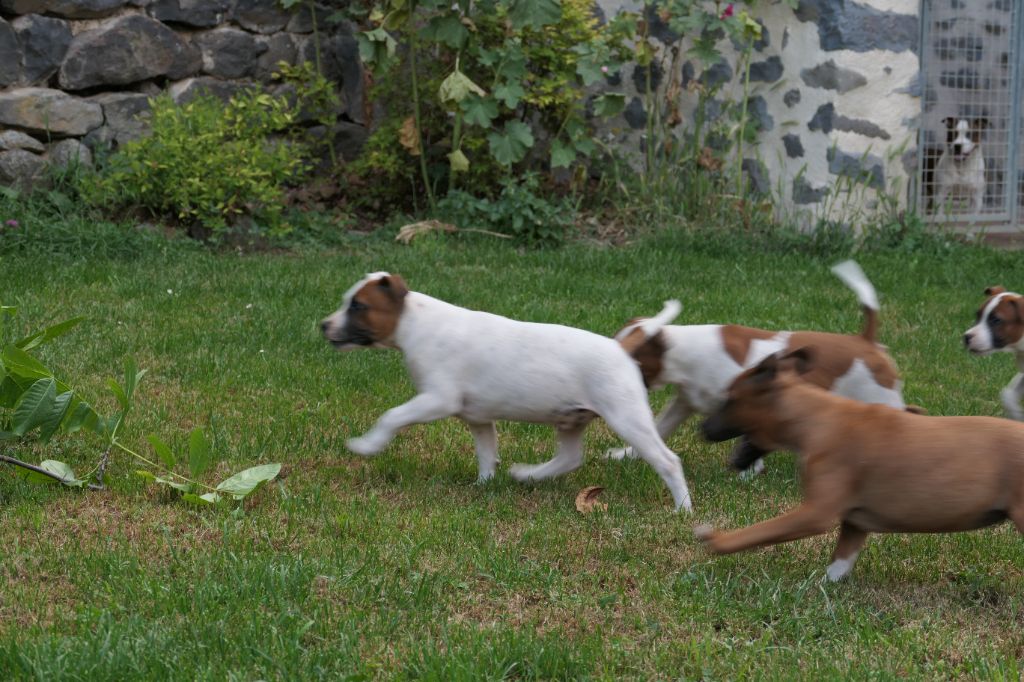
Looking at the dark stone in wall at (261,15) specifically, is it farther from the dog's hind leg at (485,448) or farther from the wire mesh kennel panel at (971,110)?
the dog's hind leg at (485,448)

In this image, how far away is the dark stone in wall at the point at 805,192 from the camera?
10906 millimetres

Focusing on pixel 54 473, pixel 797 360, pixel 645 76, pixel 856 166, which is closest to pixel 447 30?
pixel 645 76

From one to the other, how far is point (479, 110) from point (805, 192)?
122 inches

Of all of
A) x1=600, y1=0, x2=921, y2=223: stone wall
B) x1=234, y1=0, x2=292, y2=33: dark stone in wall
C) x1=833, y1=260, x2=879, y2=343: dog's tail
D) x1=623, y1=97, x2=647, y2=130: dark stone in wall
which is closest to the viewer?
x1=833, y1=260, x2=879, y2=343: dog's tail

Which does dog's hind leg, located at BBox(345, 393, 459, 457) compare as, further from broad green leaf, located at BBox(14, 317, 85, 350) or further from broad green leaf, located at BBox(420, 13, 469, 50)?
broad green leaf, located at BBox(420, 13, 469, 50)

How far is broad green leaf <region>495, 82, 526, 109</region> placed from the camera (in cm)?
1021

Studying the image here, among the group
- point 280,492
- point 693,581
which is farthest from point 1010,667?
point 280,492

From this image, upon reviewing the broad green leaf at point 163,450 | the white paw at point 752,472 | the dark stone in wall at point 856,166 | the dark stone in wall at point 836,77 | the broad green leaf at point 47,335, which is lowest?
the dark stone in wall at point 856,166

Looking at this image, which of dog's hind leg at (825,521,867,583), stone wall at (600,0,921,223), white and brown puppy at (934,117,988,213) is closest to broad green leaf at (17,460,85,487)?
dog's hind leg at (825,521,867,583)

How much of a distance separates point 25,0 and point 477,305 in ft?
16.2

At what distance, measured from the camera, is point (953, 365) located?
6.95m

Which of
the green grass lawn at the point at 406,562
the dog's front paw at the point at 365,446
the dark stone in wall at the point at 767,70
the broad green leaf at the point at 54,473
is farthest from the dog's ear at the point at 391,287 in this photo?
the dark stone in wall at the point at 767,70

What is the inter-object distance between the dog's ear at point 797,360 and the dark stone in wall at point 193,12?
26.6 ft

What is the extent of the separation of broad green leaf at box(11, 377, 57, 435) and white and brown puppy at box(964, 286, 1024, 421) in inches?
171
